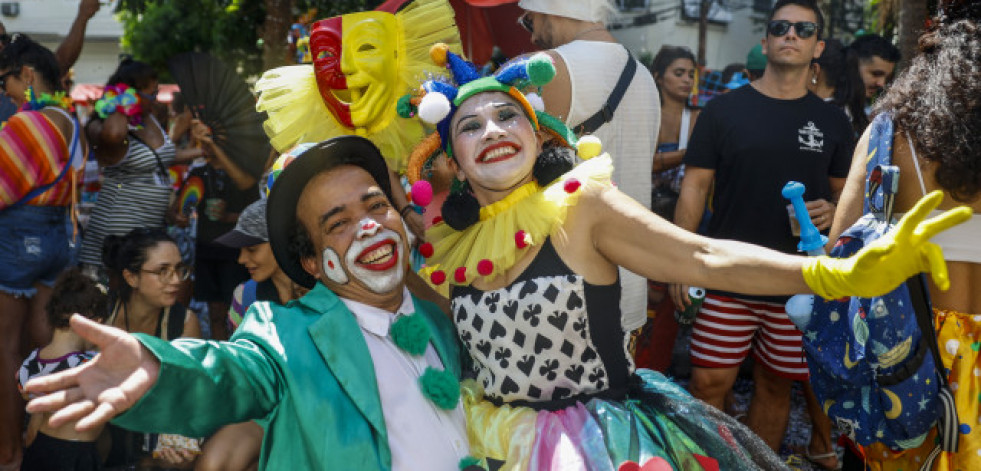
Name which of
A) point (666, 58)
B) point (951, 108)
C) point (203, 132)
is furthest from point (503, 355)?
point (666, 58)

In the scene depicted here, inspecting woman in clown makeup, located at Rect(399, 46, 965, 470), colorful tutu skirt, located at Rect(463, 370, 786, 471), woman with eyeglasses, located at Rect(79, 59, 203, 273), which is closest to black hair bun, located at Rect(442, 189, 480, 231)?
woman in clown makeup, located at Rect(399, 46, 965, 470)

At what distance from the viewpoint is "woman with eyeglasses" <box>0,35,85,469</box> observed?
14.5 feet

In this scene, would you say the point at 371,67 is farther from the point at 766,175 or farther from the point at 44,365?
the point at 44,365

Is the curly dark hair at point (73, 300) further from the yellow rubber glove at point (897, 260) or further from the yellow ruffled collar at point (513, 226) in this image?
the yellow rubber glove at point (897, 260)

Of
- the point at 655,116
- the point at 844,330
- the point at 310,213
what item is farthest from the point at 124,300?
the point at 844,330

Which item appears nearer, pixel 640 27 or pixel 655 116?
pixel 655 116

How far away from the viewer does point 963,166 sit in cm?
246

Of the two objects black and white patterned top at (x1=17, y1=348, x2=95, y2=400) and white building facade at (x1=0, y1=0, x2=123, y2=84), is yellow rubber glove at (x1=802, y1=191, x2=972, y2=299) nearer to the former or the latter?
black and white patterned top at (x1=17, y1=348, x2=95, y2=400)

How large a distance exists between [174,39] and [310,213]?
17.4 meters

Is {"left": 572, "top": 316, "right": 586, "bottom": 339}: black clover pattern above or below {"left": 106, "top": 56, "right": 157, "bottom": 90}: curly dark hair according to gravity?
above

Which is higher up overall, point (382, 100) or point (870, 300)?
point (382, 100)

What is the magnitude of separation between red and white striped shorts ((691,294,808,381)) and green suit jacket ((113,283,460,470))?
1989 mm

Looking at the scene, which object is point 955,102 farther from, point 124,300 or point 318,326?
point 124,300

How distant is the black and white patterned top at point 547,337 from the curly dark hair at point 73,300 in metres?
2.51
